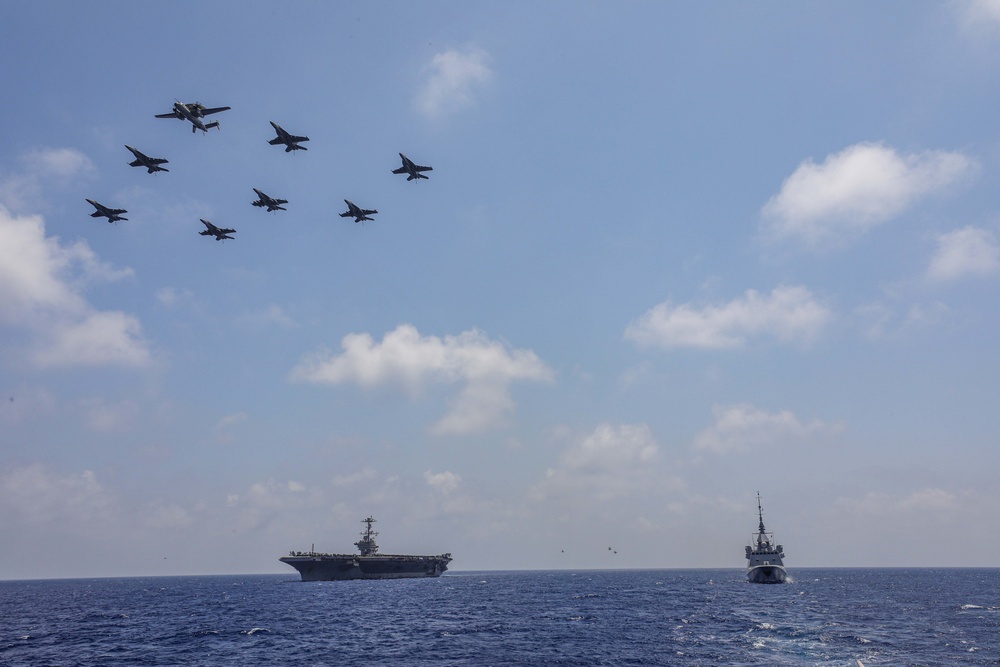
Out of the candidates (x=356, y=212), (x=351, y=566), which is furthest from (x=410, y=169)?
(x=351, y=566)

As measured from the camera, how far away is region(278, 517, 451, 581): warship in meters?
121

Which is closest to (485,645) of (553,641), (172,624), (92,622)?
(553,641)

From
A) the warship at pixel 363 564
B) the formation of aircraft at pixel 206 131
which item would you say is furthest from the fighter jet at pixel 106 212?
the warship at pixel 363 564

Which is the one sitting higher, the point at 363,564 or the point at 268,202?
the point at 268,202

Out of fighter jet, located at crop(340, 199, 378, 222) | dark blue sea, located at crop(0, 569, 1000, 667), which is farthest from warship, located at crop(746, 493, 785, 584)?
fighter jet, located at crop(340, 199, 378, 222)

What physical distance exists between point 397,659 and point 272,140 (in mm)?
41969

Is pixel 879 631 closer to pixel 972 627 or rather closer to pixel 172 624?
pixel 972 627

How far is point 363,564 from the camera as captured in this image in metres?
127

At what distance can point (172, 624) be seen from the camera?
6531cm

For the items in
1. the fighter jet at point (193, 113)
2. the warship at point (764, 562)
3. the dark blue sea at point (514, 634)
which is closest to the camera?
the dark blue sea at point (514, 634)

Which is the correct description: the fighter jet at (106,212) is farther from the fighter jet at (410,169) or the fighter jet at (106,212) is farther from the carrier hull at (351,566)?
the carrier hull at (351,566)

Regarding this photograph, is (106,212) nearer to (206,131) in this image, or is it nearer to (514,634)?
(206,131)

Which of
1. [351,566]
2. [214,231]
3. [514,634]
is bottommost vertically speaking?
[351,566]

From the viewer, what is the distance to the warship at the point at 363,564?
121 m
